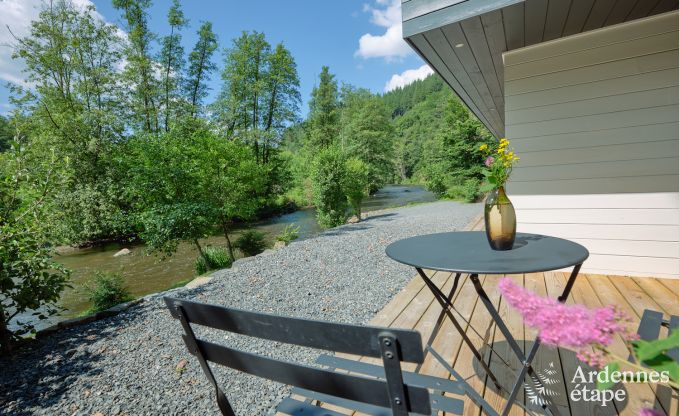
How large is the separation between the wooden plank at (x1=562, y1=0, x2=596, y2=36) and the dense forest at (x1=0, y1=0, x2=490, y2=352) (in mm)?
4417

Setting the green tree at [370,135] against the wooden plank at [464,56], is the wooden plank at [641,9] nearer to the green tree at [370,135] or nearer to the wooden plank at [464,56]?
the wooden plank at [464,56]

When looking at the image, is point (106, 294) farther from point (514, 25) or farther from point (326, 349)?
point (514, 25)

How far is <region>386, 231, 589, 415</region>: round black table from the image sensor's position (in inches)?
43.8

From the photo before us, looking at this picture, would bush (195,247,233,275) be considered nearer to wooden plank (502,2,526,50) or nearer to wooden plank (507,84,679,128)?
wooden plank (507,84,679,128)

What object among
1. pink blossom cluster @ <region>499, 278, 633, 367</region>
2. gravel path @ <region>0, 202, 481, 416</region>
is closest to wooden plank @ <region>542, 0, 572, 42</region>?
pink blossom cluster @ <region>499, 278, 633, 367</region>

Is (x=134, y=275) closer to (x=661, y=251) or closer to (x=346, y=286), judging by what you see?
(x=346, y=286)

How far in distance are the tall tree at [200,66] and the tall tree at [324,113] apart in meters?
8.01

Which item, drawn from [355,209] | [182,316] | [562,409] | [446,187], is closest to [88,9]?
[355,209]

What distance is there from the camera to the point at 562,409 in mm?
1275

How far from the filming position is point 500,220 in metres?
1.38

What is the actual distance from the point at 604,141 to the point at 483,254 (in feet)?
7.09

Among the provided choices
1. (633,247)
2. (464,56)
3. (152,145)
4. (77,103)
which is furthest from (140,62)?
(633,247)

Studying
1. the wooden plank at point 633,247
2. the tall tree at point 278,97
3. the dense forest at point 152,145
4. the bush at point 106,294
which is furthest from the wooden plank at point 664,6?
the tall tree at point 278,97

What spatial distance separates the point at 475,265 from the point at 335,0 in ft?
48.3
